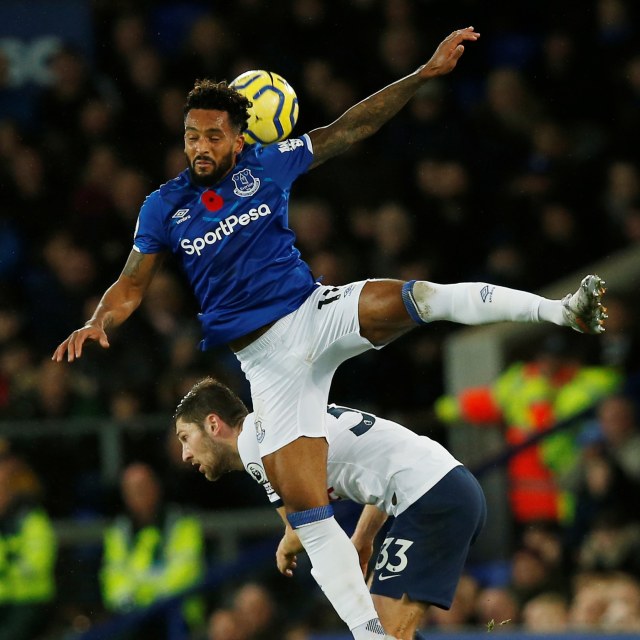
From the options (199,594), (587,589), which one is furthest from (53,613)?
(587,589)

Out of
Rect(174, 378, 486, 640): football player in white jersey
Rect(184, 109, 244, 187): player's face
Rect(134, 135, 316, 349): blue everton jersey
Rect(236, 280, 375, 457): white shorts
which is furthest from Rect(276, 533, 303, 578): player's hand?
Rect(184, 109, 244, 187): player's face

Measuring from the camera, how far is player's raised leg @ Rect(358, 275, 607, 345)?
199 inches

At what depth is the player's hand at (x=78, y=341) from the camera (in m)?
5.21

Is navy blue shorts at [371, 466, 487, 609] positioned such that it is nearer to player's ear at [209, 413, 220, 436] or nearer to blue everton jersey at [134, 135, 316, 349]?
player's ear at [209, 413, 220, 436]

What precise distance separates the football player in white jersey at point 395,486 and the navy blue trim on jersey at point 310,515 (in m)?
0.24

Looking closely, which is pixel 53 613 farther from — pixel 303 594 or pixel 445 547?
pixel 445 547

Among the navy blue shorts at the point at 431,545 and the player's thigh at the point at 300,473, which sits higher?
the player's thigh at the point at 300,473

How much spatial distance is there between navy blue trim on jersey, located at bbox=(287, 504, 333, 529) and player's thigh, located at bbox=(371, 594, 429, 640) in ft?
1.41

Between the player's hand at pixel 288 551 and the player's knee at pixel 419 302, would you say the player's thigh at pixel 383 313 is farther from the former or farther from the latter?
the player's hand at pixel 288 551

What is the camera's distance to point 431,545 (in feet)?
18.3

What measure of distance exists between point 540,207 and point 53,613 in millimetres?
4234

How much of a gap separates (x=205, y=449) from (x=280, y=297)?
26.1 inches

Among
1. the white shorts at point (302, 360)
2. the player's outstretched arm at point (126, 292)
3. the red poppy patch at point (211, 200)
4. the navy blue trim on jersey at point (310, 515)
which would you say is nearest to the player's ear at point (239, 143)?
the red poppy patch at point (211, 200)

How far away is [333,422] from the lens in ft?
18.8
